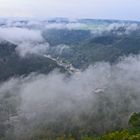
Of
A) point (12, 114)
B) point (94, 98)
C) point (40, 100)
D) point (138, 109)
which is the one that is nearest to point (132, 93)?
point (94, 98)

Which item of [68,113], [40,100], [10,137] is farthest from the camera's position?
[40,100]

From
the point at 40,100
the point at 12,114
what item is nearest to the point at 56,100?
the point at 40,100

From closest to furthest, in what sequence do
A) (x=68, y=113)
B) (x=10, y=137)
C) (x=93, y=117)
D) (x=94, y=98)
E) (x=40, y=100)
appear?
(x=10, y=137) → (x=93, y=117) → (x=68, y=113) → (x=94, y=98) → (x=40, y=100)

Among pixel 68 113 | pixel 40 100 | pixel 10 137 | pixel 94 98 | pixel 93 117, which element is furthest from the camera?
pixel 40 100

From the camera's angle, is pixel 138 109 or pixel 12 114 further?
pixel 12 114

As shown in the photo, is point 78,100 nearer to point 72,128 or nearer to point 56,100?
point 56,100

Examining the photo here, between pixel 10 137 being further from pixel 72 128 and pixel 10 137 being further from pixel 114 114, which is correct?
pixel 114 114

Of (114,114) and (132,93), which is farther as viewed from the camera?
(132,93)

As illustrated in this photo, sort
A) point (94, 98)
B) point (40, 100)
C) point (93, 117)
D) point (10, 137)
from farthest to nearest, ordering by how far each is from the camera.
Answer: point (40, 100)
point (94, 98)
point (93, 117)
point (10, 137)
